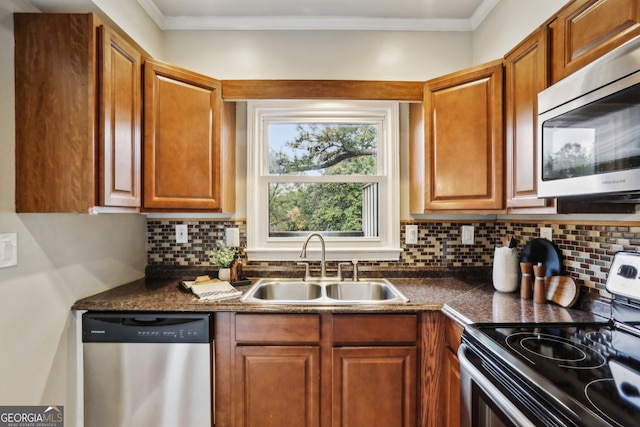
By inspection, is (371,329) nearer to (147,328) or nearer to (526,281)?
(526,281)

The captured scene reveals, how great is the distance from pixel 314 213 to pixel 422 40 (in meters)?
1.40

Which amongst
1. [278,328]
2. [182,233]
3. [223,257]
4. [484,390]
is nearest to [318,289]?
[278,328]

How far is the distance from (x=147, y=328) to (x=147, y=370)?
200 millimetres

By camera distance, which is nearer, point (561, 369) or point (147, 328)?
point (561, 369)

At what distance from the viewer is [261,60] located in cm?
212

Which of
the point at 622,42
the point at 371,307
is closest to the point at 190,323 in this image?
the point at 371,307

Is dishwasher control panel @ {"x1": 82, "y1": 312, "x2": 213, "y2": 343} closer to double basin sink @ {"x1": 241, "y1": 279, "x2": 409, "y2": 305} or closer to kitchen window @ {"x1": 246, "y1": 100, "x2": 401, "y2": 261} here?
double basin sink @ {"x1": 241, "y1": 279, "x2": 409, "y2": 305}

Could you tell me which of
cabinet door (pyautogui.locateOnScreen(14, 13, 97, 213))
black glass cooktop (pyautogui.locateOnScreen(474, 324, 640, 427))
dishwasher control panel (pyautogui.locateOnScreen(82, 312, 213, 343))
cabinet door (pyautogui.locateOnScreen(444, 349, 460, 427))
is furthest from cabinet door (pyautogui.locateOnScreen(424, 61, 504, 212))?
cabinet door (pyautogui.locateOnScreen(14, 13, 97, 213))

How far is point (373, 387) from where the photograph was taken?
60.1 inches

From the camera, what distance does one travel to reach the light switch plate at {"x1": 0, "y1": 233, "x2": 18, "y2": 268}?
1.19 meters

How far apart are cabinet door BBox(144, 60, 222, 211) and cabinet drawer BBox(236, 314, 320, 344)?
2.30 feet

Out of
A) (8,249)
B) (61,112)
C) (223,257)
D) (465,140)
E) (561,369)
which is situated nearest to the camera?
(561,369)

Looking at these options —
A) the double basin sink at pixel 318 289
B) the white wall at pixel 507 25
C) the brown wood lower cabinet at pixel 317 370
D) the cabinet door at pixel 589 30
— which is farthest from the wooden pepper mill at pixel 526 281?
the white wall at pixel 507 25

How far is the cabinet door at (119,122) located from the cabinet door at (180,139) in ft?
0.19
